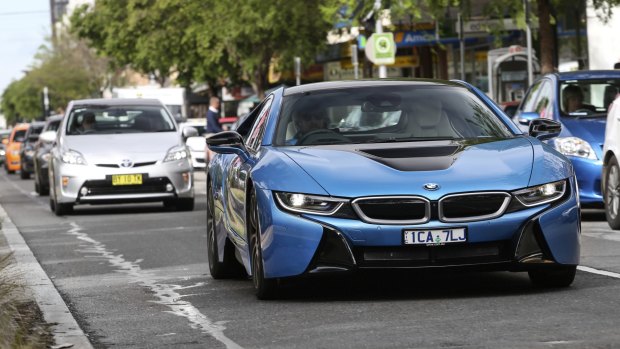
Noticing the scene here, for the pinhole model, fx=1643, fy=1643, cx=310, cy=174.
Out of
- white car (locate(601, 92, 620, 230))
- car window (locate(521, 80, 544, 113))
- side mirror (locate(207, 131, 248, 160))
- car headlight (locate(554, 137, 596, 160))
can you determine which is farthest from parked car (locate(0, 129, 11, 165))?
side mirror (locate(207, 131, 248, 160))

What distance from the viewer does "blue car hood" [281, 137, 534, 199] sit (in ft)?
29.3

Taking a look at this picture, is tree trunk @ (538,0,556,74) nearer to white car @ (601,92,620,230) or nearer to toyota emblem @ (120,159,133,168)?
toyota emblem @ (120,159,133,168)

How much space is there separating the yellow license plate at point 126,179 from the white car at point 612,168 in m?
7.74

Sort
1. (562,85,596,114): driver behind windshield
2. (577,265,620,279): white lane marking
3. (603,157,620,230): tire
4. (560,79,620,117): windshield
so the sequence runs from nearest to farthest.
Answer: (577,265,620,279): white lane marking < (603,157,620,230): tire < (560,79,620,117): windshield < (562,85,596,114): driver behind windshield

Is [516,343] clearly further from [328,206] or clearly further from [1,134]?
[1,134]

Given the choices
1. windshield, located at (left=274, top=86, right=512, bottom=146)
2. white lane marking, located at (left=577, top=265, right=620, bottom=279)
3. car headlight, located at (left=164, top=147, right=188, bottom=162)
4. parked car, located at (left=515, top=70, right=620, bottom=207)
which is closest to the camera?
windshield, located at (left=274, top=86, right=512, bottom=146)

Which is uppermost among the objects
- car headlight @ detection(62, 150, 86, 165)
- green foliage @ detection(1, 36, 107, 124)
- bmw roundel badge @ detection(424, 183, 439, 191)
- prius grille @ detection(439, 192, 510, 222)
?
bmw roundel badge @ detection(424, 183, 439, 191)

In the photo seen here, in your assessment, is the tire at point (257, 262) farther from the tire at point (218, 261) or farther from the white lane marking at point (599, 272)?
the white lane marking at point (599, 272)

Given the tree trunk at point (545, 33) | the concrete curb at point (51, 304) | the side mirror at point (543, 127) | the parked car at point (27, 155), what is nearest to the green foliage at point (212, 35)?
the parked car at point (27, 155)

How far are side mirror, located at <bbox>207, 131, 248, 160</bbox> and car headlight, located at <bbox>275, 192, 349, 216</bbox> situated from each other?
1.42 m

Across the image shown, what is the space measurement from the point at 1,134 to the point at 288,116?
68959 millimetres

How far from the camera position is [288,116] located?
10406 millimetres

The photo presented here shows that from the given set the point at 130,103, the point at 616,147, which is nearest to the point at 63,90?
the point at 130,103

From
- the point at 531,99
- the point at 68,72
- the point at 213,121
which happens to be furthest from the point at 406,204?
the point at 68,72
